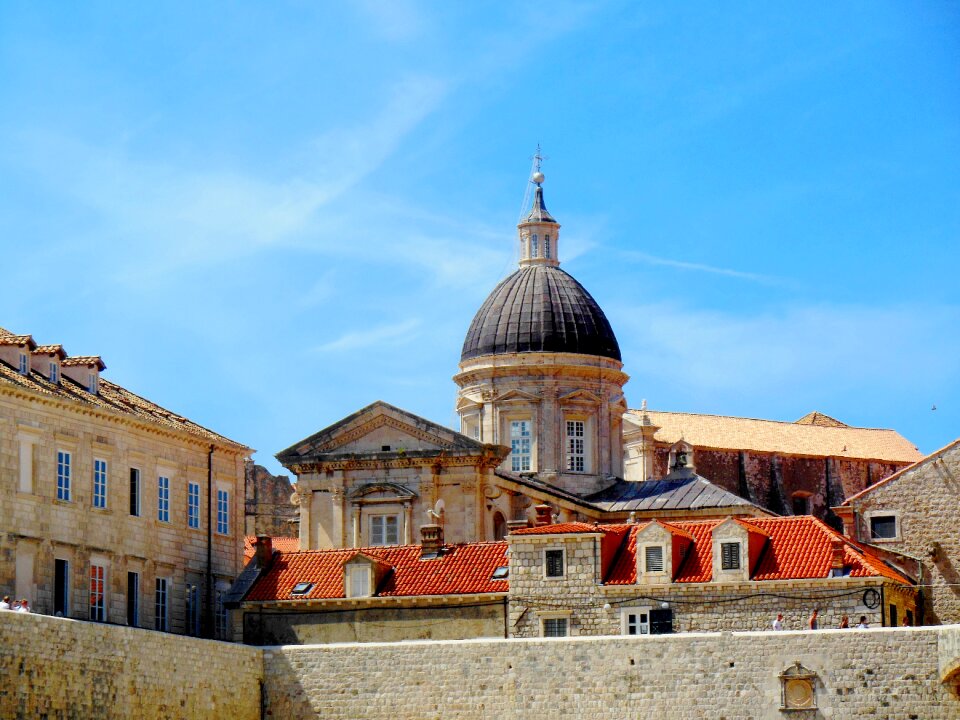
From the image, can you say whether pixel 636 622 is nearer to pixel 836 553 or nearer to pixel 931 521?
pixel 836 553

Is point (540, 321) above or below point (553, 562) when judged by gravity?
above

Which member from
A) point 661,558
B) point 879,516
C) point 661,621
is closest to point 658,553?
point 661,558

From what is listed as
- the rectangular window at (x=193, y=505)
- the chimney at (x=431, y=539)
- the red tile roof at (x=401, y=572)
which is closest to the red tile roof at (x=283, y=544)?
the rectangular window at (x=193, y=505)

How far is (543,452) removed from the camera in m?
69.0

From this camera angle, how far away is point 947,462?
5669cm

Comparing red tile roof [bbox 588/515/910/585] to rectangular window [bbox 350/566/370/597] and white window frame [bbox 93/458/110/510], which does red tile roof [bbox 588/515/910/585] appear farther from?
white window frame [bbox 93/458/110/510]

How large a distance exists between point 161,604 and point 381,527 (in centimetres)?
843

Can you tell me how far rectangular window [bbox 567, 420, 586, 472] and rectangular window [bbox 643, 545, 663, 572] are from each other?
18.1 metres

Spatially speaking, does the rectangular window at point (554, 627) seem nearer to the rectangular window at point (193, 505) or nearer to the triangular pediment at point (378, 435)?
the rectangular window at point (193, 505)

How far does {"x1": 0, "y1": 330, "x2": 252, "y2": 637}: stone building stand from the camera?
165 ft

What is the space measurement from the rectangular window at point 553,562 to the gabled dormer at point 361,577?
13.6 feet

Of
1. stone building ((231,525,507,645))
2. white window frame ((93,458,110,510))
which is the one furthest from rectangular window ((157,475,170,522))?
stone building ((231,525,507,645))

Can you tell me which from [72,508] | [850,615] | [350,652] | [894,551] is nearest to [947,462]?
[894,551]

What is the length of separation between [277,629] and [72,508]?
5.51m
